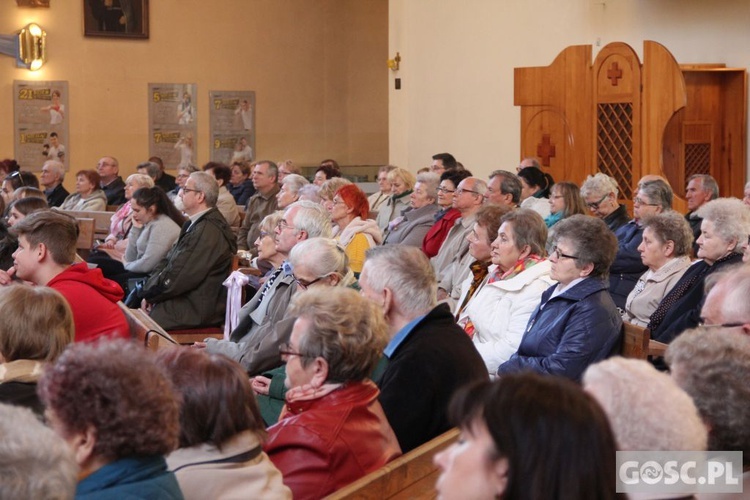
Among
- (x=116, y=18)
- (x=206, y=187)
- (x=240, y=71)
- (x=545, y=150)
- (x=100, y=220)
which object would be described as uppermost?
(x=116, y=18)

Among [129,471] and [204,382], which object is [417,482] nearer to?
[204,382]

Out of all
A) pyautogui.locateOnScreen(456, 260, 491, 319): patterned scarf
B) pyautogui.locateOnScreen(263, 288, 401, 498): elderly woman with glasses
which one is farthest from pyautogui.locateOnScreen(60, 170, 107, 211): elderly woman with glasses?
pyautogui.locateOnScreen(263, 288, 401, 498): elderly woman with glasses

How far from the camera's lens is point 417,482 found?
2650 millimetres

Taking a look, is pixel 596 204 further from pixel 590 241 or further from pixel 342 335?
pixel 342 335

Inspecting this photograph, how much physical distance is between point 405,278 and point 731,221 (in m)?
2.15

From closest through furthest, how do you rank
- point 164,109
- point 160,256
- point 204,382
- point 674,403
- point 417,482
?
point 674,403 → point 204,382 → point 417,482 → point 160,256 → point 164,109

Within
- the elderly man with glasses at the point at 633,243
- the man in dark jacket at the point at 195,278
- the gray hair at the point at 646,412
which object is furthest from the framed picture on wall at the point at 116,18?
the gray hair at the point at 646,412

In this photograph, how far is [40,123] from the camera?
46.0ft

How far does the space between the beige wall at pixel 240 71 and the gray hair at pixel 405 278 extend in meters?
11.3

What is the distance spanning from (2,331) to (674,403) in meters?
2.05

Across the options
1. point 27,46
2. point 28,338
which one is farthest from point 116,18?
point 28,338

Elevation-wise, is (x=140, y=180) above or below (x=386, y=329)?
above

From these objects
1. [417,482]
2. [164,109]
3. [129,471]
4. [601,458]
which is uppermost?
[164,109]

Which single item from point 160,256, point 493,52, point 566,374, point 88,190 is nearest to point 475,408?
point 566,374
